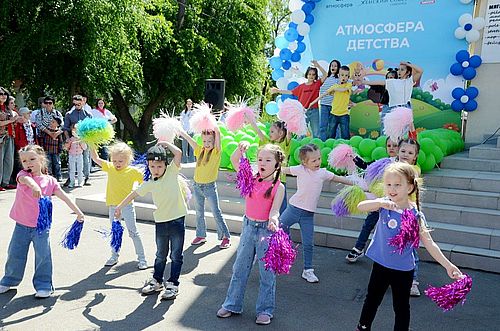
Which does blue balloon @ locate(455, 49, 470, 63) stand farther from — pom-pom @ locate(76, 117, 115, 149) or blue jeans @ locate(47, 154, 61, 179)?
blue jeans @ locate(47, 154, 61, 179)

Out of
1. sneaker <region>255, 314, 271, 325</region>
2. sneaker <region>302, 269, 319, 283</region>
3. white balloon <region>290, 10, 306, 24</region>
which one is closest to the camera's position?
sneaker <region>255, 314, 271, 325</region>

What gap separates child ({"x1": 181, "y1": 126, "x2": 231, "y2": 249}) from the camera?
5.82 metres

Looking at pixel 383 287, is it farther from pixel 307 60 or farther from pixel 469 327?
pixel 307 60

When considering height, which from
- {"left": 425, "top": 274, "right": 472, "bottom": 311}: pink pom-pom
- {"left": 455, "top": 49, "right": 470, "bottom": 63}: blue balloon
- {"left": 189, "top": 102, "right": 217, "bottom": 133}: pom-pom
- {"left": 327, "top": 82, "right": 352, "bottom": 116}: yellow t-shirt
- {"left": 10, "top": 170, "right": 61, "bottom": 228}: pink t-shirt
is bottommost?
{"left": 425, "top": 274, "right": 472, "bottom": 311}: pink pom-pom

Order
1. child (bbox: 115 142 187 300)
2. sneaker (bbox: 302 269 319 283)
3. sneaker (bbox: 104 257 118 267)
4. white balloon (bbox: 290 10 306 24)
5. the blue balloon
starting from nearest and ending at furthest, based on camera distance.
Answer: child (bbox: 115 142 187 300), sneaker (bbox: 302 269 319 283), sneaker (bbox: 104 257 118 267), the blue balloon, white balloon (bbox: 290 10 306 24)

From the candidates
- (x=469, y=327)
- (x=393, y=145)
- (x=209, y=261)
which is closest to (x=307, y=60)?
(x=393, y=145)

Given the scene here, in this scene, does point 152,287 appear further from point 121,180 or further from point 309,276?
point 309,276

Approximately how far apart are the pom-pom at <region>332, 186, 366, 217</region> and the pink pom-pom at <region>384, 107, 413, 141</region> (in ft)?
3.69

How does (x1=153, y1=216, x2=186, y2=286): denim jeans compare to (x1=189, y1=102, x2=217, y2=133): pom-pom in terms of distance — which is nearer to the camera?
(x1=153, y1=216, x2=186, y2=286): denim jeans

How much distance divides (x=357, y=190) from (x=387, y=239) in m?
1.62

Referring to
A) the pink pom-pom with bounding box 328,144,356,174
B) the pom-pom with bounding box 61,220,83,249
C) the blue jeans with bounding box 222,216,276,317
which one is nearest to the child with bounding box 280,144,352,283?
the pink pom-pom with bounding box 328,144,356,174

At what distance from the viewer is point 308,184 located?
4945 millimetres

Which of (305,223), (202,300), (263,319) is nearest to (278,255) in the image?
(263,319)

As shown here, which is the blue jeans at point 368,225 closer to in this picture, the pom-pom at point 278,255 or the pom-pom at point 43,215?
the pom-pom at point 278,255
